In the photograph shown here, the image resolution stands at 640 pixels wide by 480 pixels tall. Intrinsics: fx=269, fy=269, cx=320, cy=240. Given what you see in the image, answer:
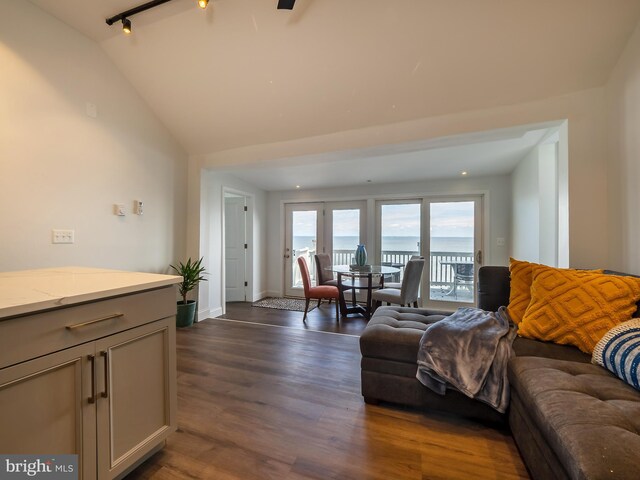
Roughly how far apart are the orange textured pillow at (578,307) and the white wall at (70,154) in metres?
3.62

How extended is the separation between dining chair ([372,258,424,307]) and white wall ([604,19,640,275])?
5.67ft

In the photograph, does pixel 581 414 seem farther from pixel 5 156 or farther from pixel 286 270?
pixel 286 270

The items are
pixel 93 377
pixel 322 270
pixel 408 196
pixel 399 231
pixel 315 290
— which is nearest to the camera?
pixel 93 377

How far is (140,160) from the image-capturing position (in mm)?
3084

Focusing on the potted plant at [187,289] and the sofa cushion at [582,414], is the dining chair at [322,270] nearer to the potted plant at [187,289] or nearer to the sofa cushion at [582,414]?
the potted plant at [187,289]

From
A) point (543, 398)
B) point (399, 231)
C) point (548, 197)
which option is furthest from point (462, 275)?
point (543, 398)

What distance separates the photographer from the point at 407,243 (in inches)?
189

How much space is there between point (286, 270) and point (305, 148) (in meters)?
3.04

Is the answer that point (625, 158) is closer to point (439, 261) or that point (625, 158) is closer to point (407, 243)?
point (439, 261)

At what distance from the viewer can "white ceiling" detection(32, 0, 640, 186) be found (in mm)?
1896

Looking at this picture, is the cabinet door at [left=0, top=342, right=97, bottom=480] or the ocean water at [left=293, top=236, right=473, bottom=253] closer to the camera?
the cabinet door at [left=0, top=342, right=97, bottom=480]

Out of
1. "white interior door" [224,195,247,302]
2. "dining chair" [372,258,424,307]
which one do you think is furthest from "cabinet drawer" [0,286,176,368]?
"white interior door" [224,195,247,302]

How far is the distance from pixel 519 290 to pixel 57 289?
2.55 metres

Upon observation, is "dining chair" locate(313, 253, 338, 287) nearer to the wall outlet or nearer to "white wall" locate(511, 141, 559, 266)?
"white wall" locate(511, 141, 559, 266)
